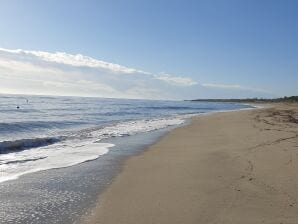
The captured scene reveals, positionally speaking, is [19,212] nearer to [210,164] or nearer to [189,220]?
[189,220]

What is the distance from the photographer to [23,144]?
15.3 metres

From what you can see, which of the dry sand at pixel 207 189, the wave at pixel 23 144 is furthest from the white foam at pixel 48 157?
the dry sand at pixel 207 189

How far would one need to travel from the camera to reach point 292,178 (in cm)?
784

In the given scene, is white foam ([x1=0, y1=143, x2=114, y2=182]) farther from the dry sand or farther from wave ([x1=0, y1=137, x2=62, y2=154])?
the dry sand

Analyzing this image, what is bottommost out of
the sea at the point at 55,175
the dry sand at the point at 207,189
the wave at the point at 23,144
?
the wave at the point at 23,144

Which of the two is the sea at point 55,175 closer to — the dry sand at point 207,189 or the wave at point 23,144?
the wave at point 23,144

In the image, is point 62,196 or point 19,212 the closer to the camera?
point 19,212

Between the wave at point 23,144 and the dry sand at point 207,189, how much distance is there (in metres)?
5.29

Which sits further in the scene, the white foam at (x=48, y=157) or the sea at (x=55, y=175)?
the white foam at (x=48, y=157)

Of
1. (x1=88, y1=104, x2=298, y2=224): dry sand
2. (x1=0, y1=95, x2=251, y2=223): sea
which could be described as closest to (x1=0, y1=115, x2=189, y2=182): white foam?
(x1=0, y1=95, x2=251, y2=223): sea

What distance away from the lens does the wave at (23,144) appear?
14.3 meters

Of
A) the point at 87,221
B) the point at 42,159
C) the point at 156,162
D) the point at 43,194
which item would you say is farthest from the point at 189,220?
the point at 42,159

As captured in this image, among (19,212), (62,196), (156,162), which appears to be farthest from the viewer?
(156,162)

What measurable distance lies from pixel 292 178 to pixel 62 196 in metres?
4.64
